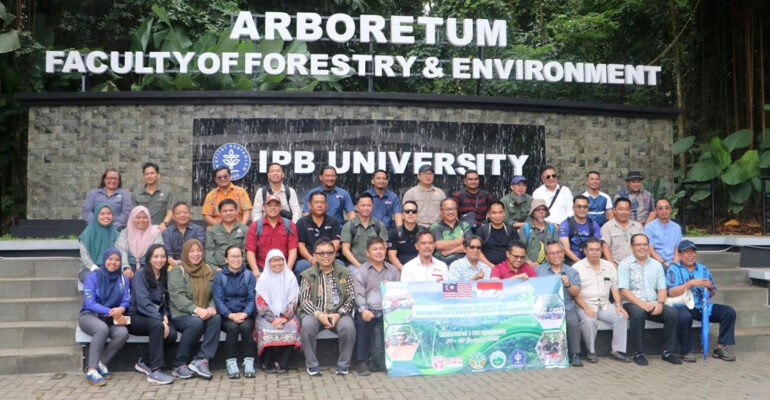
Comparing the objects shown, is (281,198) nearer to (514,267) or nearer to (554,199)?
(514,267)

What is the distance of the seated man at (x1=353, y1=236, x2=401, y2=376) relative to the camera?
283 inches

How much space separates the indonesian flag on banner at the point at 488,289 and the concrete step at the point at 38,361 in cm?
422

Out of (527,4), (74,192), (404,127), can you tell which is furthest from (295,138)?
(527,4)

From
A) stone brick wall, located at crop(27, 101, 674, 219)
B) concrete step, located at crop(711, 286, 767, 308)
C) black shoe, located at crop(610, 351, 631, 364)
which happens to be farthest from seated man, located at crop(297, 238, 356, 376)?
concrete step, located at crop(711, 286, 767, 308)

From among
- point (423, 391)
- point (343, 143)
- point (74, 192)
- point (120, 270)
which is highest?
point (343, 143)

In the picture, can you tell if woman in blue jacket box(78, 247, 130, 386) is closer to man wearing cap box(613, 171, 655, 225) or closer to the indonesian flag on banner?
the indonesian flag on banner

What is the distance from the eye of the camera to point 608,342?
788 centimetres

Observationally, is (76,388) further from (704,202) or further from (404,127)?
(704,202)

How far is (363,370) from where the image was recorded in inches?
278

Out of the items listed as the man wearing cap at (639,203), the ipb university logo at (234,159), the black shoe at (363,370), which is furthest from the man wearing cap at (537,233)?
the ipb university logo at (234,159)

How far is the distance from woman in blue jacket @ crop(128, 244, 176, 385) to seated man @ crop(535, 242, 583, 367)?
4.14m

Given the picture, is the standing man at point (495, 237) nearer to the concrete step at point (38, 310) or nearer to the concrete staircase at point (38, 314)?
the concrete staircase at point (38, 314)

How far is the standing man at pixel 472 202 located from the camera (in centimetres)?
878

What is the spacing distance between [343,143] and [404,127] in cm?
109
